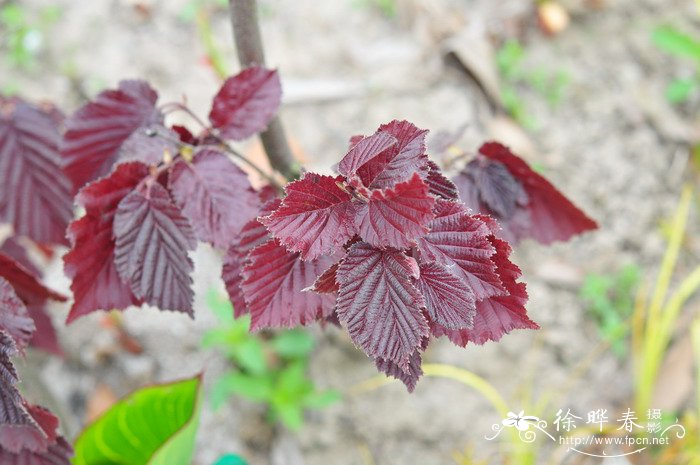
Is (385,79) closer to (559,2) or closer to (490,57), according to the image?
(490,57)

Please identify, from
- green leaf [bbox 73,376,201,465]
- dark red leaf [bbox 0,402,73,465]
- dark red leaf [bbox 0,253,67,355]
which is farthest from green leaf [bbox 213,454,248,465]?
dark red leaf [bbox 0,253,67,355]

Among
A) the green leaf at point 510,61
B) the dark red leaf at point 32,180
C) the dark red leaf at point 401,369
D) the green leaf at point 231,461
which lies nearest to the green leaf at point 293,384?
the green leaf at point 231,461

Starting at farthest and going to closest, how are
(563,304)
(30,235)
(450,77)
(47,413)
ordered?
(450,77)
(563,304)
(30,235)
(47,413)

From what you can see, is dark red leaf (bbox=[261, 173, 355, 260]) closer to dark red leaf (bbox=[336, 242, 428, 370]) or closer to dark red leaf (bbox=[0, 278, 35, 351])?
dark red leaf (bbox=[336, 242, 428, 370])

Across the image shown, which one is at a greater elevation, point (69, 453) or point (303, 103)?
point (303, 103)

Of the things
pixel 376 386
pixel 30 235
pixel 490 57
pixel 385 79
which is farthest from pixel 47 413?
pixel 490 57

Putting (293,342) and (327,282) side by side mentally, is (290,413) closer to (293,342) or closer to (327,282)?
(293,342)

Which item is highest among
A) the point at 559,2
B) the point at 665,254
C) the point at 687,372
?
the point at 559,2
